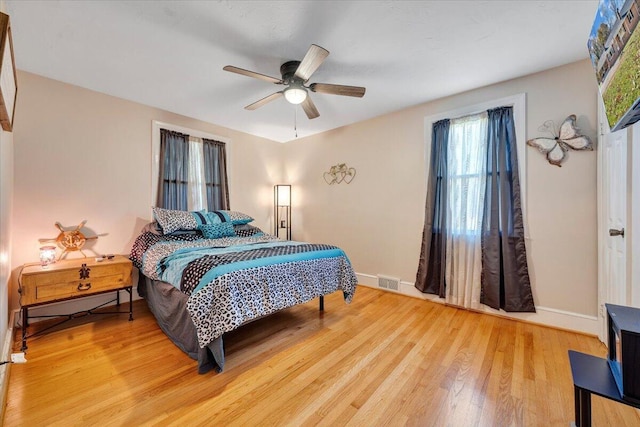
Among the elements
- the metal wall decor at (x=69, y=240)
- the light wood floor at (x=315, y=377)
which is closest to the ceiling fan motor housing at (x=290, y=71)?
the light wood floor at (x=315, y=377)

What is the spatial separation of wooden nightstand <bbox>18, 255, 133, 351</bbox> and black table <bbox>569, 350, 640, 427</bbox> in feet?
11.0

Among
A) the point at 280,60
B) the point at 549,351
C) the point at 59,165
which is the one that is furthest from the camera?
the point at 59,165

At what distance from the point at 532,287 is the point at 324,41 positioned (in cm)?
301

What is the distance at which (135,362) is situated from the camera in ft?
6.11

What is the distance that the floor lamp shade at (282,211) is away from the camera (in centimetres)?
473

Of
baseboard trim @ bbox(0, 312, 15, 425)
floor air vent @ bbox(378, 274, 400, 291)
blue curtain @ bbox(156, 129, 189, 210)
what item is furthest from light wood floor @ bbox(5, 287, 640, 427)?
blue curtain @ bbox(156, 129, 189, 210)

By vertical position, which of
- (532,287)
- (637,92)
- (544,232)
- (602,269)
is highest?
(637,92)

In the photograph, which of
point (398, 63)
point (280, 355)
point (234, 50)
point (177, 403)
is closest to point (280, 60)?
point (234, 50)

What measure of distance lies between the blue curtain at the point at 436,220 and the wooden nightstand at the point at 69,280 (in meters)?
3.30

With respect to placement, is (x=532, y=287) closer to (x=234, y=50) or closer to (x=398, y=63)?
(x=398, y=63)


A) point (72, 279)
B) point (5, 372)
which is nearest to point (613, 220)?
point (5, 372)

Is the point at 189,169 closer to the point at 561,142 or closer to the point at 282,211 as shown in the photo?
the point at 282,211

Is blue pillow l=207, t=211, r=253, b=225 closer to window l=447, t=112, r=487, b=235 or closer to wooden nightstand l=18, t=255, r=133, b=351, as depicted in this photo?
wooden nightstand l=18, t=255, r=133, b=351

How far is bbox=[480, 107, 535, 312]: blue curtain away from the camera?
8.34 ft
